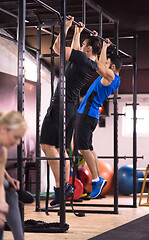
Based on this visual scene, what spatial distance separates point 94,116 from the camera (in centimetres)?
597

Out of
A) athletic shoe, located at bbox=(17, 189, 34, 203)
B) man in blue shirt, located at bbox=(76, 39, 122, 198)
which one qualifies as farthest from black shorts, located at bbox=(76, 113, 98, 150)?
athletic shoe, located at bbox=(17, 189, 34, 203)

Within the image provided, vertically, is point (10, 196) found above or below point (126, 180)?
above

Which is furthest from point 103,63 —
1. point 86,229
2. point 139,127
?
point 139,127

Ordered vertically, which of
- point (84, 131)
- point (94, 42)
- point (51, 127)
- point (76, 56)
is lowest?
point (84, 131)

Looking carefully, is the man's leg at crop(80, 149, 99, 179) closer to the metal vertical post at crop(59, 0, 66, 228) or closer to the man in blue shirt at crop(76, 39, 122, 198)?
the man in blue shirt at crop(76, 39, 122, 198)

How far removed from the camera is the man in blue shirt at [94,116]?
5.86m

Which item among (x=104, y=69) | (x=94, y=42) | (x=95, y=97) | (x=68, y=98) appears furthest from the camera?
(x=95, y=97)

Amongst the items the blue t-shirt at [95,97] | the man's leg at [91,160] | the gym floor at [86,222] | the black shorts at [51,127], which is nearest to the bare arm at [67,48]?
the black shorts at [51,127]

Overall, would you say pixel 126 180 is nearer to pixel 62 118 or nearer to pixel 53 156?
pixel 53 156

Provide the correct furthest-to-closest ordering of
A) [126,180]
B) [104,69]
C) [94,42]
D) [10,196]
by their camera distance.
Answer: [126,180] → [104,69] → [94,42] → [10,196]

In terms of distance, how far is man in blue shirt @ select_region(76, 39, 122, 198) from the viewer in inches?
231

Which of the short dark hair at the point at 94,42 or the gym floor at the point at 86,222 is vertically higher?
the short dark hair at the point at 94,42

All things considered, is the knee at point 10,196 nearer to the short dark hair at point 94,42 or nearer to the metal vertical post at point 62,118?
the metal vertical post at point 62,118

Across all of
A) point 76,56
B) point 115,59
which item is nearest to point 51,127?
point 76,56
